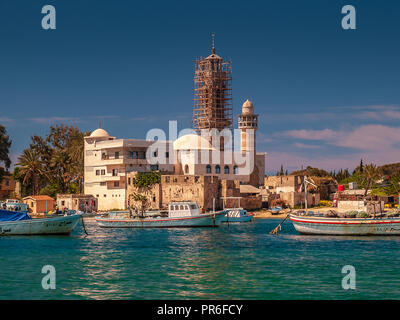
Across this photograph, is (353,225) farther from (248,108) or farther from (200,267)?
(248,108)

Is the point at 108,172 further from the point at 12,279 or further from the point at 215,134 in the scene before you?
the point at 12,279

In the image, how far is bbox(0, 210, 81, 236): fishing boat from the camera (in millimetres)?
48344

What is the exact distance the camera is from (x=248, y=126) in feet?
308

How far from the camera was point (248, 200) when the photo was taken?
275ft

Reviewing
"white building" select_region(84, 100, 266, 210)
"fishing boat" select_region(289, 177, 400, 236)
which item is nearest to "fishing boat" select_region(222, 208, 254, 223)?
"white building" select_region(84, 100, 266, 210)

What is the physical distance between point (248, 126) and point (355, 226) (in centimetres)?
4823

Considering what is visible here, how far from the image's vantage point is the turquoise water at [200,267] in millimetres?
22344

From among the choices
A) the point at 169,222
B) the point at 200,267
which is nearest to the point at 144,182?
the point at 169,222

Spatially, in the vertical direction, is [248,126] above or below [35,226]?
above

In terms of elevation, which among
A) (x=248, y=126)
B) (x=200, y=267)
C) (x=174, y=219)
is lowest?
(x=200, y=267)

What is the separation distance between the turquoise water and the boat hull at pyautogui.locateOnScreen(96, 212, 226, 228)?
1239 centimetres

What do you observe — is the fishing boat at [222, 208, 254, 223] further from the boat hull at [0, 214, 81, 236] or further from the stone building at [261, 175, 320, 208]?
the boat hull at [0, 214, 81, 236]

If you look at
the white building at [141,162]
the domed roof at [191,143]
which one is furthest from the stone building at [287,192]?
the domed roof at [191,143]

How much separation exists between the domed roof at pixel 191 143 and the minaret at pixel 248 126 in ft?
21.7
